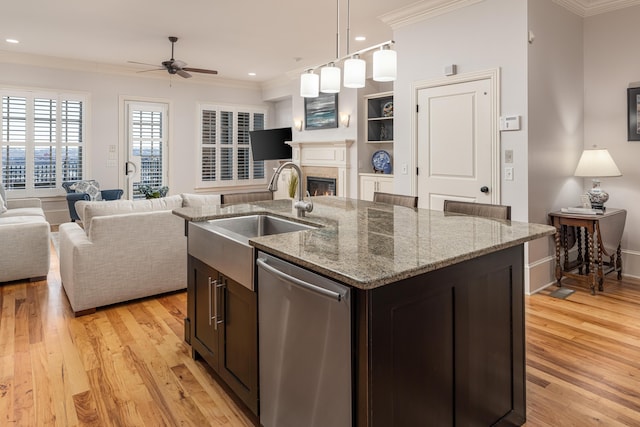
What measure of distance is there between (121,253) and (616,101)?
486 cm

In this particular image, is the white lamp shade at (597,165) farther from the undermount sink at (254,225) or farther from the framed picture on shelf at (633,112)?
the undermount sink at (254,225)

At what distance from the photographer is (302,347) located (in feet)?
4.92

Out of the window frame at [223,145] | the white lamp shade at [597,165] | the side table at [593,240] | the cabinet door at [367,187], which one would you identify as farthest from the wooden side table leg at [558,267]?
the window frame at [223,145]

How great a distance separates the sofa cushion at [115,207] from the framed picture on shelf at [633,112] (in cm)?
438

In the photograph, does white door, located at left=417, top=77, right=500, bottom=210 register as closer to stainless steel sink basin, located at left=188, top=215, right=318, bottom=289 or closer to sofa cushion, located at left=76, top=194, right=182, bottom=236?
stainless steel sink basin, located at left=188, top=215, right=318, bottom=289

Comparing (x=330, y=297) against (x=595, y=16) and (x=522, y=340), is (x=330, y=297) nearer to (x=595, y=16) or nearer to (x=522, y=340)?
(x=522, y=340)

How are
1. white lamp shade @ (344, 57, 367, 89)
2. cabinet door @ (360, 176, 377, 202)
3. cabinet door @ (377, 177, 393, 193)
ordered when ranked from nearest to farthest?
white lamp shade @ (344, 57, 367, 89), cabinet door @ (377, 177, 393, 193), cabinet door @ (360, 176, 377, 202)

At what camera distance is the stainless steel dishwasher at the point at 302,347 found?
4.38ft

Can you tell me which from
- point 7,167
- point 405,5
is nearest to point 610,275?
point 405,5

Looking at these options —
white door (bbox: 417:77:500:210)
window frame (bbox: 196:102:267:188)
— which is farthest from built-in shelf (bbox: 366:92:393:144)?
window frame (bbox: 196:102:267:188)

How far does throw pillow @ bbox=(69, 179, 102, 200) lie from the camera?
20.9 ft

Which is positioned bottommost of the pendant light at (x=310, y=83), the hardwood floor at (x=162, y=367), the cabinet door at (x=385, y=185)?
the hardwood floor at (x=162, y=367)

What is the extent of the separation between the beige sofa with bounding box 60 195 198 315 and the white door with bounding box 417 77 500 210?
8.52 ft

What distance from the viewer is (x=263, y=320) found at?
1711mm
